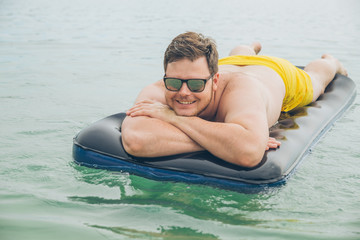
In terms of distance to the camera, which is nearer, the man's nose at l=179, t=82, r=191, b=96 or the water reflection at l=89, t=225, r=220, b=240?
the water reflection at l=89, t=225, r=220, b=240

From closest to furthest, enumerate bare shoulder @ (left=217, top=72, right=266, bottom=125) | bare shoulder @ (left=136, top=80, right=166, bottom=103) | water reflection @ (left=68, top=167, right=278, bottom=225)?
Answer: water reflection @ (left=68, top=167, right=278, bottom=225), bare shoulder @ (left=217, top=72, right=266, bottom=125), bare shoulder @ (left=136, top=80, right=166, bottom=103)

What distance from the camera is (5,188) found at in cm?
340

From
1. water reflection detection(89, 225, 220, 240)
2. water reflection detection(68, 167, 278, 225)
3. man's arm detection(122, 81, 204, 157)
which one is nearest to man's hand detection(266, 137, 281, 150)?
water reflection detection(68, 167, 278, 225)

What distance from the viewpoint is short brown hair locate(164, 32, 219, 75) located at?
11.5 feet

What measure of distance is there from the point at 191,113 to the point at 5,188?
58.0 inches

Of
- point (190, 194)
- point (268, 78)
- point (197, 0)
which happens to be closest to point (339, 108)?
point (268, 78)

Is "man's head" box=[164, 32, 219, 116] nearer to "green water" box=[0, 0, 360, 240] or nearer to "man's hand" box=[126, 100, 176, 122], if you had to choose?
"man's hand" box=[126, 100, 176, 122]

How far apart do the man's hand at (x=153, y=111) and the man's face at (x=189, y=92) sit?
6 centimetres

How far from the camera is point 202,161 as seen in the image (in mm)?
3471

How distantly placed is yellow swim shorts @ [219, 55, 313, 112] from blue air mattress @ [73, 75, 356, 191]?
528 mm

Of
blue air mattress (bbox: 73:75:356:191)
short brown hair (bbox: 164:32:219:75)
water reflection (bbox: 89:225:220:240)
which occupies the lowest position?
water reflection (bbox: 89:225:220:240)

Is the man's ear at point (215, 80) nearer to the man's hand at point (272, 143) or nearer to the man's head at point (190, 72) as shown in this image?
the man's head at point (190, 72)

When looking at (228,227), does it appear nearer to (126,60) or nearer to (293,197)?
(293,197)

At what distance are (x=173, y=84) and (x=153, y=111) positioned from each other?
1.11 feet
